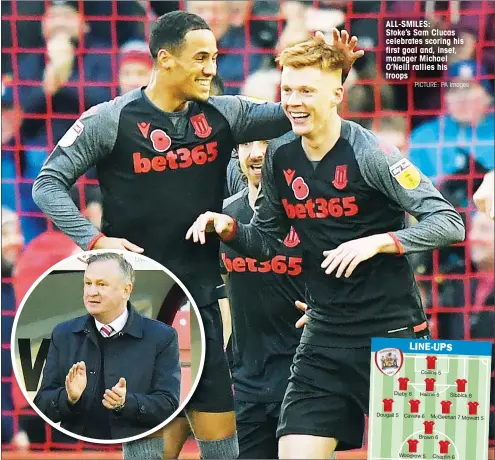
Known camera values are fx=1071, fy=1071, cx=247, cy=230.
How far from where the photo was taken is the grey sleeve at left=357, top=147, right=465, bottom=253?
3541 mm

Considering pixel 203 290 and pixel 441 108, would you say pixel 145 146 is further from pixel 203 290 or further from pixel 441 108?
pixel 441 108

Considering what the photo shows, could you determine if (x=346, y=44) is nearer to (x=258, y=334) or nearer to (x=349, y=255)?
(x=349, y=255)

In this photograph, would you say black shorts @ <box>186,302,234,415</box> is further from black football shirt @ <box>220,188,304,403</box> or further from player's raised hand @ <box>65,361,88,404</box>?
player's raised hand @ <box>65,361,88,404</box>

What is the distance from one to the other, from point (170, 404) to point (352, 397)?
631 millimetres

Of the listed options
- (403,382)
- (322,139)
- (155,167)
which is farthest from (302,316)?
(155,167)

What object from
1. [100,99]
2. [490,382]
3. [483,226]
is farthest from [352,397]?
[100,99]

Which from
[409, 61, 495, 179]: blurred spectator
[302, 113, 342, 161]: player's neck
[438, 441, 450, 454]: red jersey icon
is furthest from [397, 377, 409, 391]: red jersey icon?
[302, 113, 342, 161]: player's neck

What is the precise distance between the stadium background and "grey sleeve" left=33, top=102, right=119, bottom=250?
4cm

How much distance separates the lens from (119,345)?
3719mm

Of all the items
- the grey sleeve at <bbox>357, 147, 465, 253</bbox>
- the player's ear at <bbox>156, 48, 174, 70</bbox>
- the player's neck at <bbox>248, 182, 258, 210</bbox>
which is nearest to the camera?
the grey sleeve at <bbox>357, 147, 465, 253</bbox>

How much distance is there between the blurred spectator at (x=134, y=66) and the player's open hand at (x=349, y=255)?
873 millimetres

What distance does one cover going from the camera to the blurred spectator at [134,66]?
12.1 ft

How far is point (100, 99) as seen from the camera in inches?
146

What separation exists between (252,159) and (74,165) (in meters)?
0.62
